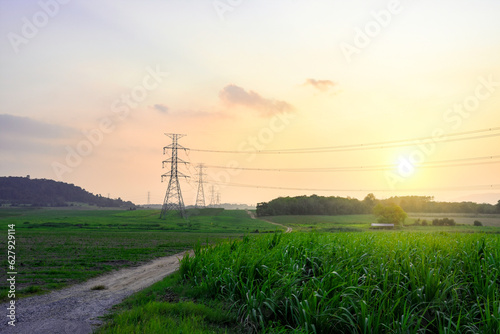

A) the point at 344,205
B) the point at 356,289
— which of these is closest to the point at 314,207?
the point at 344,205

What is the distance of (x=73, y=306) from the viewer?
11977 millimetres

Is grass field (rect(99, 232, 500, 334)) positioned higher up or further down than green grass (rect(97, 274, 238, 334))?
higher up

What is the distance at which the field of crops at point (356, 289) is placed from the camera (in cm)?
897

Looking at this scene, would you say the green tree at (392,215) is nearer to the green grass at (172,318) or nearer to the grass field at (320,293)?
the grass field at (320,293)

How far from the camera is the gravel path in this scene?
977cm

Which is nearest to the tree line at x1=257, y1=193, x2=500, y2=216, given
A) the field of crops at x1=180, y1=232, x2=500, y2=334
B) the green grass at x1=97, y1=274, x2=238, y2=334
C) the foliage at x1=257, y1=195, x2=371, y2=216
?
the foliage at x1=257, y1=195, x2=371, y2=216

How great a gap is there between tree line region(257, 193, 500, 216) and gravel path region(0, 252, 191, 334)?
114924mm

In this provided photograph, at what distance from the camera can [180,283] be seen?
46.9 ft

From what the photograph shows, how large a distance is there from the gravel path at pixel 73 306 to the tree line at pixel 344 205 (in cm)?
11492

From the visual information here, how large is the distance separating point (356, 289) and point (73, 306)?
9.22 metres

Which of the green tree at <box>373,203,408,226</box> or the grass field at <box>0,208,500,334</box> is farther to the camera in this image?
the green tree at <box>373,203,408,226</box>

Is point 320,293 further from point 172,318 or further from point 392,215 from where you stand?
point 392,215

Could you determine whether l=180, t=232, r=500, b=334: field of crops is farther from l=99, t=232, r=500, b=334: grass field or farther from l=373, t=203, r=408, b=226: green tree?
l=373, t=203, r=408, b=226: green tree

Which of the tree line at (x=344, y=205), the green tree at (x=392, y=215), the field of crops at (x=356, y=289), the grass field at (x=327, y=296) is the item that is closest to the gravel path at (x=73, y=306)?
the grass field at (x=327, y=296)
